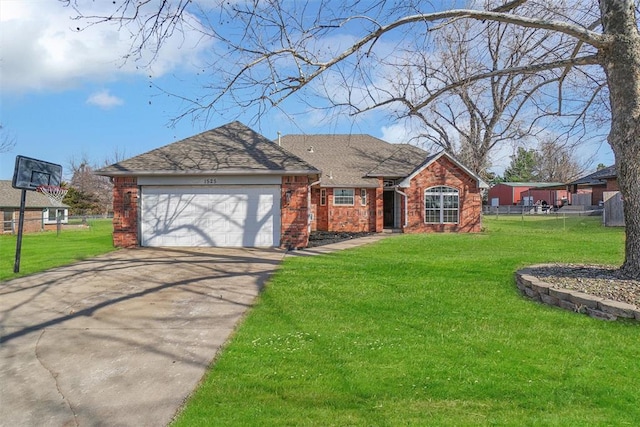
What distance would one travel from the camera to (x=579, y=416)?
2.97m

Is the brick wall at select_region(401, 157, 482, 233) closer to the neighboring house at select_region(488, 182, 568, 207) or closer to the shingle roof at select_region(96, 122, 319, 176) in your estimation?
the shingle roof at select_region(96, 122, 319, 176)

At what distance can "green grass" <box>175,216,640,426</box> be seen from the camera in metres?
3.06

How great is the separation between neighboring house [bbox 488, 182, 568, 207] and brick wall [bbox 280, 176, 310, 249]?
46912mm

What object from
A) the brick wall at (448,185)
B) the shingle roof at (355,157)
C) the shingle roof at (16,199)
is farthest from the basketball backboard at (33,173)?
the shingle roof at (16,199)

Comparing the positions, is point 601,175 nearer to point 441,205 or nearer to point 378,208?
point 441,205

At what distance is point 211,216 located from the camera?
545 inches

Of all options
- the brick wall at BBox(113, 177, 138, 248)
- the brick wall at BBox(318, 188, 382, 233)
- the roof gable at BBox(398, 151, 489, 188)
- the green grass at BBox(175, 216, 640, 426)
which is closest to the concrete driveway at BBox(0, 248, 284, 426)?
the green grass at BBox(175, 216, 640, 426)

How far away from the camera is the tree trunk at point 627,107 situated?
616 centimetres

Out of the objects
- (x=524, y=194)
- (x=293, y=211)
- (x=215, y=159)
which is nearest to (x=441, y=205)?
(x=293, y=211)

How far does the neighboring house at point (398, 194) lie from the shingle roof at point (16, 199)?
915 inches

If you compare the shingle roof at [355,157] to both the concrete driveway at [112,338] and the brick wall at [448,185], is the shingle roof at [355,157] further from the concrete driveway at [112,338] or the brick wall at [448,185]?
the concrete driveway at [112,338]

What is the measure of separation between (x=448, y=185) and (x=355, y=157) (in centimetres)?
584

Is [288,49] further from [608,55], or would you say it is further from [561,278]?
[561,278]

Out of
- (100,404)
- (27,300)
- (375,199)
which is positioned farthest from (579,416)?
(375,199)
